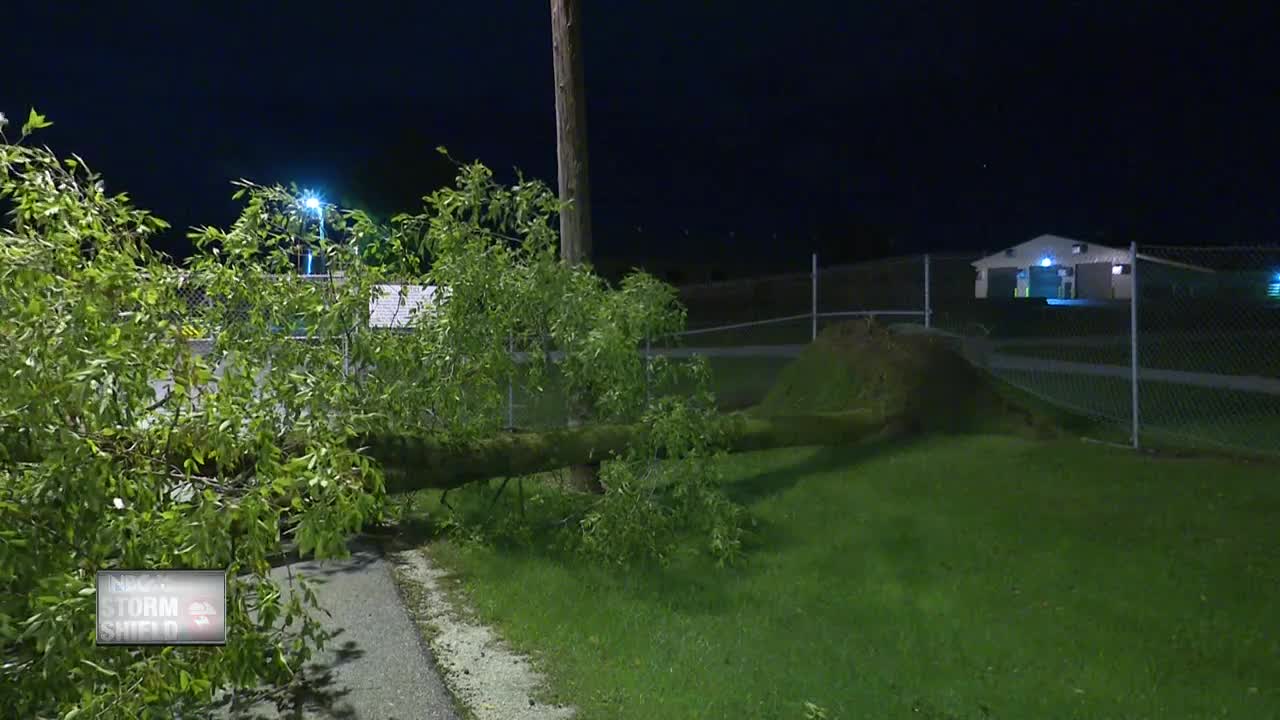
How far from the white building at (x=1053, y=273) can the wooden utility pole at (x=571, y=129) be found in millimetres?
26199

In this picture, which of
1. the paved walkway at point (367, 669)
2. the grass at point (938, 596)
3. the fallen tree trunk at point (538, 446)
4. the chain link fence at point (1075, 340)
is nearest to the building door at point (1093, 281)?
the chain link fence at point (1075, 340)

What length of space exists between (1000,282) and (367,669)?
128 feet

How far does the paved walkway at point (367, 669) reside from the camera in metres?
4.61

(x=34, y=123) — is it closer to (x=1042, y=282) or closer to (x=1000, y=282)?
(x=1042, y=282)

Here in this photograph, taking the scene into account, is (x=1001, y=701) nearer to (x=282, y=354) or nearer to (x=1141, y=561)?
(x=1141, y=561)

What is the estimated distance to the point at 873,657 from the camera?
16.4ft

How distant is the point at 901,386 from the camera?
407 inches

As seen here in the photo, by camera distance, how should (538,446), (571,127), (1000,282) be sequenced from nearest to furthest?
(538,446) → (571,127) → (1000,282)

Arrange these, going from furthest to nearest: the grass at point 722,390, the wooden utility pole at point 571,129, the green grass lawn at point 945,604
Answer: the wooden utility pole at point 571,129 < the grass at point 722,390 < the green grass lawn at point 945,604

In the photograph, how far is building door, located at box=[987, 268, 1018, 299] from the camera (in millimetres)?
40094

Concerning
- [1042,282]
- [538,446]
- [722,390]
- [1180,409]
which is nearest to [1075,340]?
[1180,409]

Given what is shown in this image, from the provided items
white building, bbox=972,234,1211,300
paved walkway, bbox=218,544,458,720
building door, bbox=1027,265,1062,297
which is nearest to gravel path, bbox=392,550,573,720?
paved walkway, bbox=218,544,458,720

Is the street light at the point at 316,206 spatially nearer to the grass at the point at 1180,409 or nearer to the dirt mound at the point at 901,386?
the dirt mound at the point at 901,386

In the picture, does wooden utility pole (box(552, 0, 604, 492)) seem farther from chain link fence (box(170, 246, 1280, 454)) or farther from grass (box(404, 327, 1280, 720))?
grass (box(404, 327, 1280, 720))
